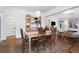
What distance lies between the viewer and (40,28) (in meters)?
2.65

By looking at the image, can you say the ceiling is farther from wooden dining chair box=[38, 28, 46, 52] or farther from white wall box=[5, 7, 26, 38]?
wooden dining chair box=[38, 28, 46, 52]

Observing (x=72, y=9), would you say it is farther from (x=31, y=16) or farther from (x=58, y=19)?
(x=31, y=16)

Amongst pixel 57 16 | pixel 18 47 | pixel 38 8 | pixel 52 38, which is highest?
pixel 38 8

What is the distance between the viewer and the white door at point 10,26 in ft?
8.44

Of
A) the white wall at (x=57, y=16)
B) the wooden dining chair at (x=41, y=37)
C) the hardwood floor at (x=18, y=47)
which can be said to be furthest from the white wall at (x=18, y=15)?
the white wall at (x=57, y=16)

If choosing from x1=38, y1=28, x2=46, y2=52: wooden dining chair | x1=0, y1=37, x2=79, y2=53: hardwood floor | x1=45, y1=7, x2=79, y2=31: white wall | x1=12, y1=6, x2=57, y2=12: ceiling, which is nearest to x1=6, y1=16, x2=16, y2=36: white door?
x1=0, y1=37, x2=79, y2=53: hardwood floor

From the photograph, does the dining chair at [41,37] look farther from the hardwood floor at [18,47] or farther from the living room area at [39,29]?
the hardwood floor at [18,47]

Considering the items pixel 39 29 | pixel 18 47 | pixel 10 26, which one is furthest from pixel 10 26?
pixel 39 29

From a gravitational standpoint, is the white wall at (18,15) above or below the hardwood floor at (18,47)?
above

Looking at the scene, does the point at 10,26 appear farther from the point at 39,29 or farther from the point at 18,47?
the point at 39,29

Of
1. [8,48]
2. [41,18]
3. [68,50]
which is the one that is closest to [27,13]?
[41,18]

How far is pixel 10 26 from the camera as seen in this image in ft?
8.51
